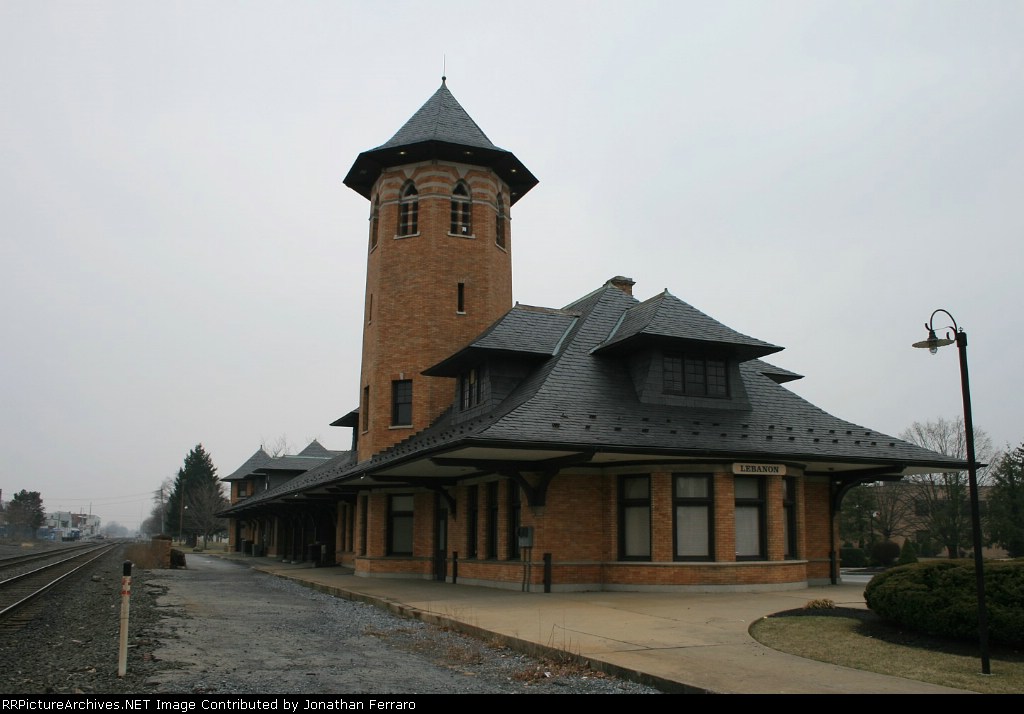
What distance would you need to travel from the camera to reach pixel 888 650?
10.1 meters

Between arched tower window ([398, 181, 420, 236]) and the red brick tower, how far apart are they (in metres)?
0.03

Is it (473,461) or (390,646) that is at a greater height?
(473,461)

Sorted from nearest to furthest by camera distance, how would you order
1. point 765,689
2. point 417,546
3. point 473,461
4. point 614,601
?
point 765,689, point 614,601, point 473,461, point 417,546

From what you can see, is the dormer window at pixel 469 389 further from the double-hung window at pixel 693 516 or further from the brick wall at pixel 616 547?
the double-hung window at pixel 693 516

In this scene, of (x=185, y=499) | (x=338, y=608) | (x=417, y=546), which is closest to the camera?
(x=338, y=608)

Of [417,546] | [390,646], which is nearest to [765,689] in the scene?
[390,646]

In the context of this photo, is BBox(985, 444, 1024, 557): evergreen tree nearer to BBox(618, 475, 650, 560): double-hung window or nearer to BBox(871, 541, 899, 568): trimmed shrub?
BBox(871, 541, 899, 568): trimmed shrub

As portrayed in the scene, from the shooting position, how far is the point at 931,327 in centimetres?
975

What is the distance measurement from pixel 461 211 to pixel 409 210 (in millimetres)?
1729

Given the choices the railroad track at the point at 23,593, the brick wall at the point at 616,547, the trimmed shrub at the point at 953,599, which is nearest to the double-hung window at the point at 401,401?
the brick wall at the point at 616,547

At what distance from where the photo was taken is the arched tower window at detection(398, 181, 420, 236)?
28562mm

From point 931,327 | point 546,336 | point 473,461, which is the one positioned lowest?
point 473,461

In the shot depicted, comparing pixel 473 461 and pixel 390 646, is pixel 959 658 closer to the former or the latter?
pixel 390 646

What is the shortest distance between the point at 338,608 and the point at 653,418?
25.8 ft
